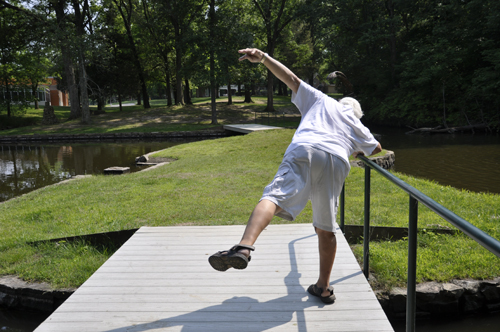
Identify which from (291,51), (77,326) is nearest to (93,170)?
(77,326)

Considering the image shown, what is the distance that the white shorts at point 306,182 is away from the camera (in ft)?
7.29

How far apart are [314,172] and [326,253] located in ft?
2.05

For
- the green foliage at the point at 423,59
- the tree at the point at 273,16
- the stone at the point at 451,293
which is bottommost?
the stone at the point at 451,293

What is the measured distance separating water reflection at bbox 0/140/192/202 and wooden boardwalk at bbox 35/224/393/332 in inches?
319

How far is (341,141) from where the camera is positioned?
242 cm

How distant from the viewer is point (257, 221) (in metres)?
2.09

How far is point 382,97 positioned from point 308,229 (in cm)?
2848

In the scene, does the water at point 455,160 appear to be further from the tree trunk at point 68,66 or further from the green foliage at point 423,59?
the tree trunk at point 68,66

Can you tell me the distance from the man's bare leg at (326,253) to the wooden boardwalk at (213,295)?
134 mm

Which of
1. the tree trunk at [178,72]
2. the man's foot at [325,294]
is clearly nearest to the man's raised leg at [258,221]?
the man's foot at [325,294]

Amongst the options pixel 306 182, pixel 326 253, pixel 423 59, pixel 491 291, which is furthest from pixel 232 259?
pixel 423 59

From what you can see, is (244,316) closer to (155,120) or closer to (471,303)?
(471,303)

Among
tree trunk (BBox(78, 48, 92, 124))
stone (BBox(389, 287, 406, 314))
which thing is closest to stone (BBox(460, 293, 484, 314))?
stone (BBox(389, 287, 406, 314))

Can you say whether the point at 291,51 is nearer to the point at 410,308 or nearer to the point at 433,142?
the point at 433,142
